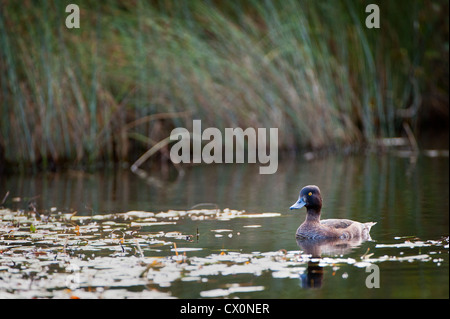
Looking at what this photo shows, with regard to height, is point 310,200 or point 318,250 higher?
point 310,200

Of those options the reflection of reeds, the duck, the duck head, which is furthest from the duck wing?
the reflection of reeds

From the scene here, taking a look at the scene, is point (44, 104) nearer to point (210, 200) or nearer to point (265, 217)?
point (210, 200)

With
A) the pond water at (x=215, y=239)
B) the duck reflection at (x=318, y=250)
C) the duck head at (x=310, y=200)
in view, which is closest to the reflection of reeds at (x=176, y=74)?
the pond water at (x=215, y=239)

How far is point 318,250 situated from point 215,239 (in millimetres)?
1100

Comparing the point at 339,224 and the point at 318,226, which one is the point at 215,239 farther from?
the point at 339,224

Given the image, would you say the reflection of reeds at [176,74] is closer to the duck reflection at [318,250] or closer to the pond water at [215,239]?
the pond water at [215,239]

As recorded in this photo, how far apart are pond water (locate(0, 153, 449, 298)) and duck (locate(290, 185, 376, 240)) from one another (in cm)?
15

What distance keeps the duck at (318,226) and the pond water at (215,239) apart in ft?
0.49

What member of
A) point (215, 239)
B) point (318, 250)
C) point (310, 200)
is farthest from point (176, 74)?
point (318, 250)

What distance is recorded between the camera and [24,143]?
613 inches

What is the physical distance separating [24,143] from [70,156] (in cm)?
97

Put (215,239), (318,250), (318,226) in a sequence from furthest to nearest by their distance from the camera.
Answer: (318,226)
(215,239)
(318,250)

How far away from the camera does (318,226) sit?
29.3 feet
